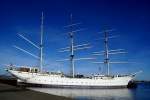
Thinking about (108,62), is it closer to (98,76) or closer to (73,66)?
(98,76)

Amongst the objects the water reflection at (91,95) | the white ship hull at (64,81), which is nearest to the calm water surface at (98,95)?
the water reflection at (91,95)

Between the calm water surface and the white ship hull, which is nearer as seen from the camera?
the calm water surface

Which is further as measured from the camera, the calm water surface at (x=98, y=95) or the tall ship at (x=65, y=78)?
the tall ship at (x=65, y=78)

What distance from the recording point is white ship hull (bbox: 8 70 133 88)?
75.1 metres

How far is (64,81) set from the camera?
7862 centimetres

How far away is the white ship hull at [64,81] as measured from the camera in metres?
75.1

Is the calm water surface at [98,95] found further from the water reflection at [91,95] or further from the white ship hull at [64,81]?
the white ship hull at [64,81]

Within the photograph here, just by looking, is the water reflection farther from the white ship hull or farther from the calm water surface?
the white ship hull

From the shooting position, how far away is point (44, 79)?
75.6 m

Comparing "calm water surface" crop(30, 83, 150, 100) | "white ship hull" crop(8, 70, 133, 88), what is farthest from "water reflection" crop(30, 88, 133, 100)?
"white ship hull" crop(8, 70, 133, 88)

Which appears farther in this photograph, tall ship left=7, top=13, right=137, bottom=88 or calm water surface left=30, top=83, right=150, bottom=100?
tall ship left=7, top=13, right=137, bottom=88

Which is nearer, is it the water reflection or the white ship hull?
the water reflection

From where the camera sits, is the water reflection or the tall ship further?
the tall ship

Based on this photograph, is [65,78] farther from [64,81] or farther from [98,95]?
[98,95]
